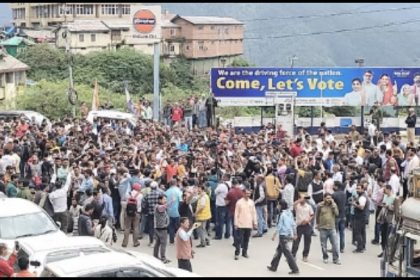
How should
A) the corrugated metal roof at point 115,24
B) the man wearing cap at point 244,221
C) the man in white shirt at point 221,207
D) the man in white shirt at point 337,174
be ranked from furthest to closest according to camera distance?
the corrugated metal roof at point 115,24, the man in white shirt at point 337,174, the man in white shirt at point 221,207, the man wearing cap at point 244,221

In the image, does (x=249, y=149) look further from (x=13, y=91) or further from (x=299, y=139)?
(x=13, y=91)

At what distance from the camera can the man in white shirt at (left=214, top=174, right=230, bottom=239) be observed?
18484mm

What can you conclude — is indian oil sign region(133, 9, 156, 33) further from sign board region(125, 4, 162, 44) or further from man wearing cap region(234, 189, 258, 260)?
man wearing cap region(234, 189, 258, 260)

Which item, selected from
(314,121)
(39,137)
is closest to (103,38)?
(314,121)

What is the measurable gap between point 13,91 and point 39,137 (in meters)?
47.9

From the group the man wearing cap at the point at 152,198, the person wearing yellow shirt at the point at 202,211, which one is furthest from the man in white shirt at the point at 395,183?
the man wearing cap at the point at 152,198

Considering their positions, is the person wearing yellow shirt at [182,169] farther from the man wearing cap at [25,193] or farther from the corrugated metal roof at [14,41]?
the corrugated metal roof at [14,41]

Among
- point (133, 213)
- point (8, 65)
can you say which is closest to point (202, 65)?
point (8, 65)

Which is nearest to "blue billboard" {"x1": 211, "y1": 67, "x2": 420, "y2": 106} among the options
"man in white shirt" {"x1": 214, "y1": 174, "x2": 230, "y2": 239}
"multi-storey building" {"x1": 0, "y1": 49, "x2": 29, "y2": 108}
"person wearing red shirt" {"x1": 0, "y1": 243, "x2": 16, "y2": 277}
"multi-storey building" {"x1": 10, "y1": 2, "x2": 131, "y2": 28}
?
"man in white shirt" {"x1": 214, "y1": 174, "x2": 230, "y2": 239}

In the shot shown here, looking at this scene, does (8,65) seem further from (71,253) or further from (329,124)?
(71,253)

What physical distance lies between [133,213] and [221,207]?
6.75 feet

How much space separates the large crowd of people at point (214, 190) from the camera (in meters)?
16.6

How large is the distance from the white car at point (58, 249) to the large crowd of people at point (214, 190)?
4.35 ft

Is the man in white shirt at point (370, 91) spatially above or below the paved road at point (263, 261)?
above
